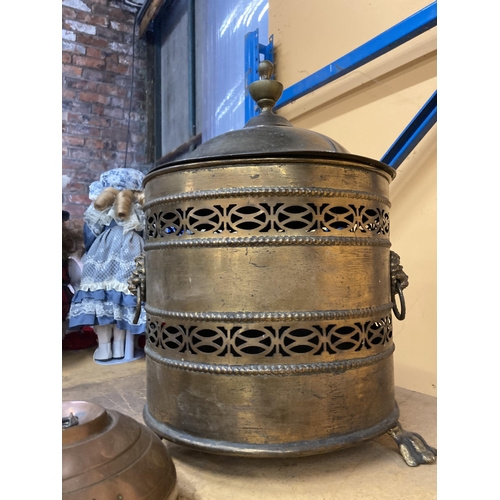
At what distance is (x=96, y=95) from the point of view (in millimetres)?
3629

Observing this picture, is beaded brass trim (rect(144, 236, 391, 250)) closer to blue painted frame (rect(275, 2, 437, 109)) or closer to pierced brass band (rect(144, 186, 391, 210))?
pierced brass band (rect(144, 186, 391, 210))

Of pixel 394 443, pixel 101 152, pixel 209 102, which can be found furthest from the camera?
pixel 101 152

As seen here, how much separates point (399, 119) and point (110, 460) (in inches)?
64.6

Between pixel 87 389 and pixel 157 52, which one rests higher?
pixel 157 52

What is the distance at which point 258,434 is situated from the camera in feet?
3.30

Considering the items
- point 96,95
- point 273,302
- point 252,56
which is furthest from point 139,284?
point 96,95

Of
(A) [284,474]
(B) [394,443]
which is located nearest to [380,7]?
(B) [394,443]

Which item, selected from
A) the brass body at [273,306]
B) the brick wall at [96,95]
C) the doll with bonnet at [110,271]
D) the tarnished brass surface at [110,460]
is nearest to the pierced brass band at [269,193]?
the brass body at [273,306]

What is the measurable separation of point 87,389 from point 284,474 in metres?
1.09

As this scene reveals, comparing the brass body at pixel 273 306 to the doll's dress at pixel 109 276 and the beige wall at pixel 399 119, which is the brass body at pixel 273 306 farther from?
the doll's dress at pixel 109 276

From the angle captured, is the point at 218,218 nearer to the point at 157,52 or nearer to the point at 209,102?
the point at 209,102

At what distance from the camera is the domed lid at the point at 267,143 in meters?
1.02

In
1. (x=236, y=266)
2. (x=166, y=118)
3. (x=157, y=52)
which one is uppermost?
(x=157, y=52)

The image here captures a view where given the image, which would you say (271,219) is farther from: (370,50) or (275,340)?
(370,50)
